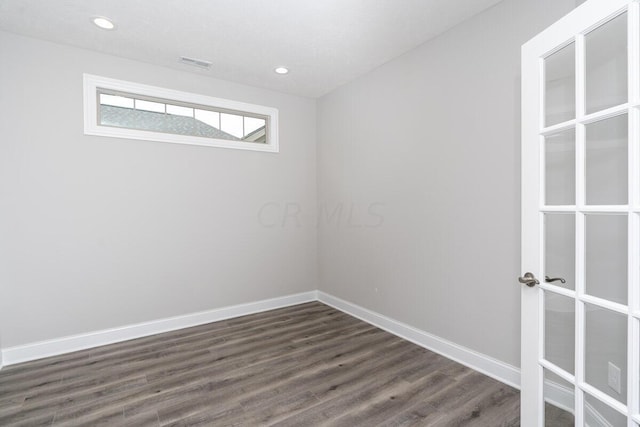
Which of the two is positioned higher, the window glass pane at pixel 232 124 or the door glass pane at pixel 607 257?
the window glass pane at pixel 232 124

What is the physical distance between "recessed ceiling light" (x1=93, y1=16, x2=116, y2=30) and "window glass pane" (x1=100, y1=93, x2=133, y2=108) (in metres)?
0.69

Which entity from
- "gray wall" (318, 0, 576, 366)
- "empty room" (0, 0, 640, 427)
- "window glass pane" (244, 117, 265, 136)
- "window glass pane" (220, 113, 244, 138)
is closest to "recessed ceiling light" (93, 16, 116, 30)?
"empty room" (0, 0, 640, 427)

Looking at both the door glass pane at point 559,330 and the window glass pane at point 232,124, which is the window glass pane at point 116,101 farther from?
the door glass pane at point 559,330

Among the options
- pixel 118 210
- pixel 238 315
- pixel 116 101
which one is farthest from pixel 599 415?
pixel 116 101

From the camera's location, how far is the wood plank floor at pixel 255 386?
6.23ft

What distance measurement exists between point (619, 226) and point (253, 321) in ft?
10.6

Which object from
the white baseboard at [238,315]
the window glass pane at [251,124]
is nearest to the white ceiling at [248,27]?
the window glass pane at [251,124]

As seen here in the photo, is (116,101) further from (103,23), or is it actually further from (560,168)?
(560,168)

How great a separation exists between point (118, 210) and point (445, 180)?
3078mm

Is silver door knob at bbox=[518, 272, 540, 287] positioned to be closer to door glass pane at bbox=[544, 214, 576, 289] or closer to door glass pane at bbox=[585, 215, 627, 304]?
door glass pane at bbox=[544, 214, 576, 289]

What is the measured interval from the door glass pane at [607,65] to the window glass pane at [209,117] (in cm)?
327

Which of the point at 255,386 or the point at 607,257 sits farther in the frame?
the point at 255,386

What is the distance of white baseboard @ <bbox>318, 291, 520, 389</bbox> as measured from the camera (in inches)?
87.8

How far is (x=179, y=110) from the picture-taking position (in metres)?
3.37
